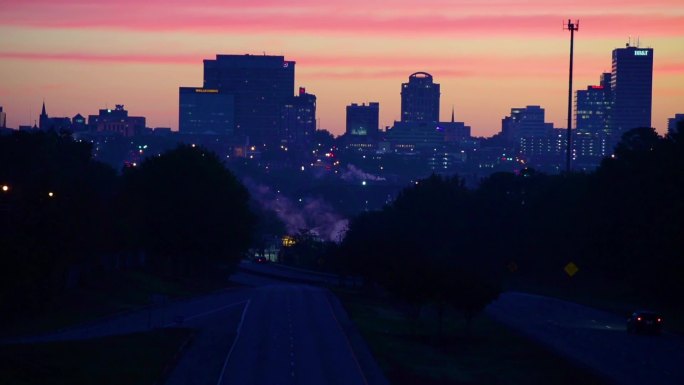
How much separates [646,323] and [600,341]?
6.18 metres

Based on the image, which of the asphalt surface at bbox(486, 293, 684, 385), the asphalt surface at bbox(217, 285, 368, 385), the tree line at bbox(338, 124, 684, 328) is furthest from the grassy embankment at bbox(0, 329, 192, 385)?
the tree line at bbox(338, 124, 684, 328)

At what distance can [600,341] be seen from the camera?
67688mm

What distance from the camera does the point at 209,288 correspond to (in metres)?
116

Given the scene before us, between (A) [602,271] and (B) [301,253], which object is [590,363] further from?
(B) [301,253]

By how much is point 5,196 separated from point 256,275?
79045 millimetres

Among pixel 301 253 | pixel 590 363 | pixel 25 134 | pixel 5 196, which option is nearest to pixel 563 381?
pixel 590 363

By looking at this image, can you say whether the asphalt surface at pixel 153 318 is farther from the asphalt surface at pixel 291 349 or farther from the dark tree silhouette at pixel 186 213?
the dark tree silhouette at pixel 186 213

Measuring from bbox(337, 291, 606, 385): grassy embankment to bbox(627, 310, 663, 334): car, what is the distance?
6.96 m

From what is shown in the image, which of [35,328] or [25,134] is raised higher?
[25,134]

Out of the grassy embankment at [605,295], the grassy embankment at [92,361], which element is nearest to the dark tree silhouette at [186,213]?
Result: the grassy embankment at [605,295]

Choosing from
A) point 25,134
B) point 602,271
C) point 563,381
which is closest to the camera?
point 563,381

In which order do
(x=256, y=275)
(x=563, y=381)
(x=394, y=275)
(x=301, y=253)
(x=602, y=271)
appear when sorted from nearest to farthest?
(x=563, y=381)
(x=394, y=275)
(x=602, y=271)
(x=256, y=275)
(x=301, y=253)

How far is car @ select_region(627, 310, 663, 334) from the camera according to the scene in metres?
72.7

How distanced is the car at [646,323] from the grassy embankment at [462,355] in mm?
6962
